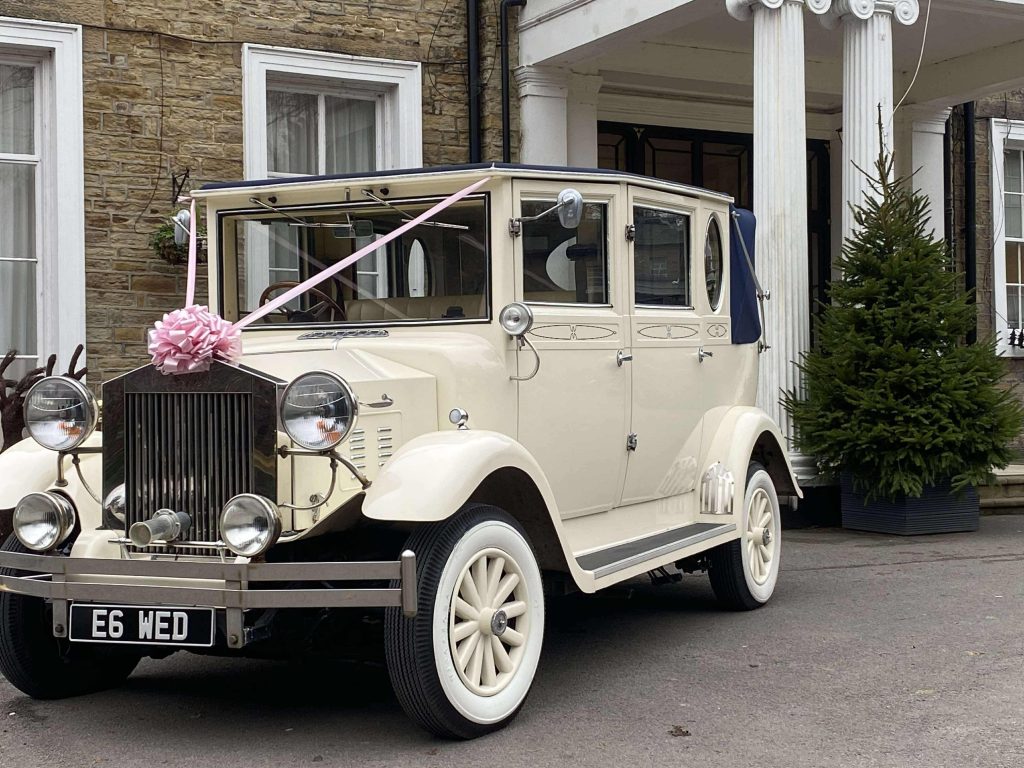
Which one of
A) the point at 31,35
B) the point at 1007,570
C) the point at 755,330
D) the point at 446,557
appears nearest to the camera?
the point at 446,557

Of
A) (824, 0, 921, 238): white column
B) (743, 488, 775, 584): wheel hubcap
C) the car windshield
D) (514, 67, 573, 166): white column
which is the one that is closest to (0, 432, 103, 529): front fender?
the car windshield

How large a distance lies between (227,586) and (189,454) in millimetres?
470

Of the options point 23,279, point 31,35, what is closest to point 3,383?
point 23,279

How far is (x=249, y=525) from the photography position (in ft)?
13.0

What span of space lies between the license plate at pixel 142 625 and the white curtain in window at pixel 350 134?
691cm

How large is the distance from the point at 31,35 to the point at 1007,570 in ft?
23.9

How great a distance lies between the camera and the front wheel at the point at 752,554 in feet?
20.4

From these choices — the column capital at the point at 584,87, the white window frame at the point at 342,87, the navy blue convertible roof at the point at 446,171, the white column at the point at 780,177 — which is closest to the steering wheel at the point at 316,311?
the navy blue convertible roof at the point at 446,171

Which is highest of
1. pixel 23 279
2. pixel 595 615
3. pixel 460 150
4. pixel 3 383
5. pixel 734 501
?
pixel 460 150

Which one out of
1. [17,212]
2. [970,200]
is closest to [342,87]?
[17,212]

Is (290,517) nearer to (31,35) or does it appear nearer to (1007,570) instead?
(1007,570)

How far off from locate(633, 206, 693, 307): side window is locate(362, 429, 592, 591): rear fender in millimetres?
1250

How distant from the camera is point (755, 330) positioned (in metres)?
6.59

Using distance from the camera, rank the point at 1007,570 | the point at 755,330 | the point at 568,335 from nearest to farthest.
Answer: the point at 568,335 → the point at 755,330 → the point at 1007,570
